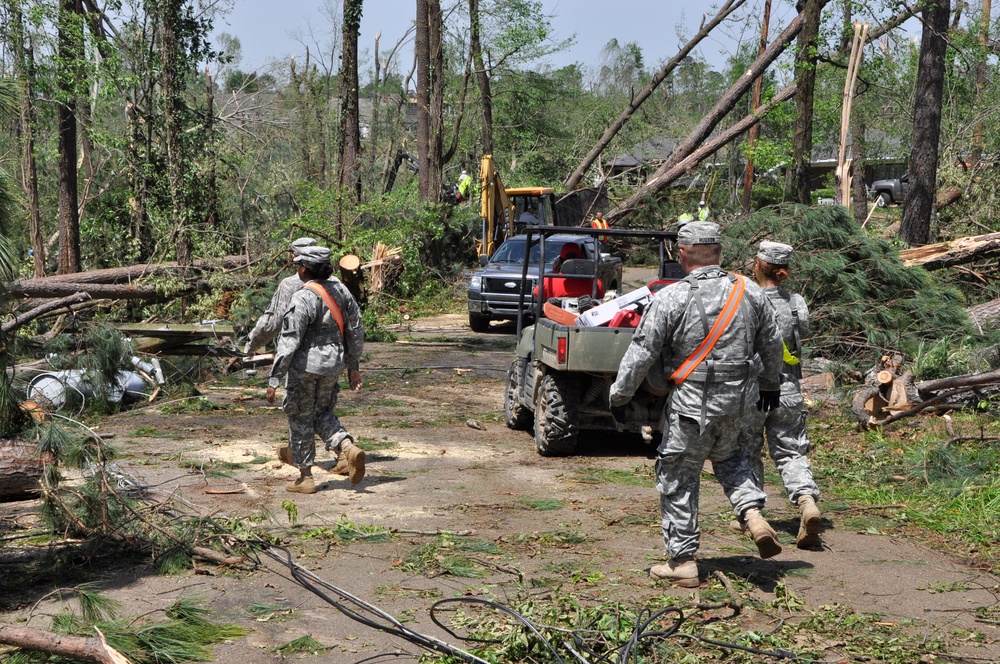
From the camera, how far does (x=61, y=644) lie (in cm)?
395

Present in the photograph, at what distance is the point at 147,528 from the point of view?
18.3ft

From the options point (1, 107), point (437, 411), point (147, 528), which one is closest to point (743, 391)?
point (147, 528)

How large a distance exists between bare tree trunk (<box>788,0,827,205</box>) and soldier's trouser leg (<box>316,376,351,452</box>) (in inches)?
504

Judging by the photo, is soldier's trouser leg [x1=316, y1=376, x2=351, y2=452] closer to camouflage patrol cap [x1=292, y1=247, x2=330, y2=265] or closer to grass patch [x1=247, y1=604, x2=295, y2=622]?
camouflage patrol cap [x1=292, y1=247, x2=330, y2=265]

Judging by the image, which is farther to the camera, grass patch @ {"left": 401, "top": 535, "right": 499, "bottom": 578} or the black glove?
the black glove

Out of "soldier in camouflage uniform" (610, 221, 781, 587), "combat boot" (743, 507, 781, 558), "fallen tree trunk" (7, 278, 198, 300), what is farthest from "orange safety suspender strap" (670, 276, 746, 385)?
"fallen tree trunk" (7, 278, 198, 300)

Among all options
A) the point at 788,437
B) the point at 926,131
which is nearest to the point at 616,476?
the point at 788,437

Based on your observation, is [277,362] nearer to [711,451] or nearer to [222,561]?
[222,561]

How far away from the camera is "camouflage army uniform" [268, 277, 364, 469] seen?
7.31m

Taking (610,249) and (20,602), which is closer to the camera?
(20,602)

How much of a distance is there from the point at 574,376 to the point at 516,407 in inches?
56.1

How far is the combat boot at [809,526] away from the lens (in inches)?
225

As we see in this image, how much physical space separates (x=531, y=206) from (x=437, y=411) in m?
13.3

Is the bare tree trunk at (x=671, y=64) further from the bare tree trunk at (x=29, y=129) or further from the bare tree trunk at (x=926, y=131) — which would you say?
the bare tree trunk at (x=29, y=129)
